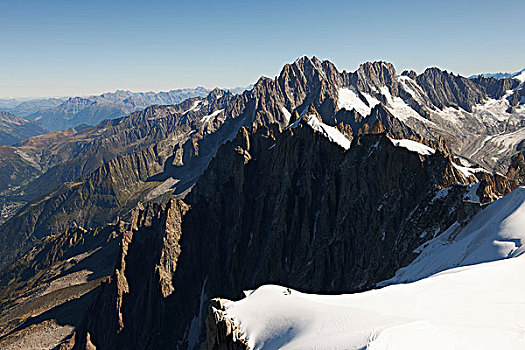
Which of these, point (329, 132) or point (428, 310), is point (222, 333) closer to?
point (428, 310)

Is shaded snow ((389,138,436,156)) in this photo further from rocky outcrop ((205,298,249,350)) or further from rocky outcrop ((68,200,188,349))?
rocky outcrop ((68,200,188,349))

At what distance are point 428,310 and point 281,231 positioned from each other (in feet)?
219

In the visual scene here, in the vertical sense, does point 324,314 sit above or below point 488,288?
below

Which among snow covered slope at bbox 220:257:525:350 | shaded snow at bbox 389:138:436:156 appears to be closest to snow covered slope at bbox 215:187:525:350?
snow covered slope at bbox 220:257:525:350

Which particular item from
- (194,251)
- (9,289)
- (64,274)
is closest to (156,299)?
(194,251)

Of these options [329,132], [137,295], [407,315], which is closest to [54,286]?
[137,295]

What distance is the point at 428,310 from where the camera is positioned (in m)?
27.1

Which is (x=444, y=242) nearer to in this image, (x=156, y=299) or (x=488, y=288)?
(x=488, y=288)

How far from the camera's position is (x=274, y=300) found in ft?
114

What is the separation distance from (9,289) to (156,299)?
125 metres

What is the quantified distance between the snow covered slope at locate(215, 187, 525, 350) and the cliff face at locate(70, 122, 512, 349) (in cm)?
1225

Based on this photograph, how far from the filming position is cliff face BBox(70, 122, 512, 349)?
60.2 m

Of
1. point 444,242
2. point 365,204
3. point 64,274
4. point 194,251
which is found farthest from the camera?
point 64,274

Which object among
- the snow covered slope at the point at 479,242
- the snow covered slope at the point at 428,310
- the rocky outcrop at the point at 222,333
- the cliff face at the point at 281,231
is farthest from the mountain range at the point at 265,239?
the snow covered slope at the point at 428,310
